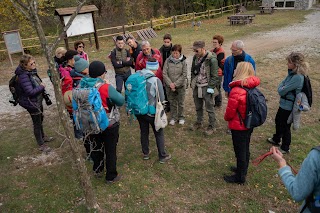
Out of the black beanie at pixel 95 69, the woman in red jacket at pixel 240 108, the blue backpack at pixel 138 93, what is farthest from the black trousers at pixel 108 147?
the woman in red jacket at pixel 240 108

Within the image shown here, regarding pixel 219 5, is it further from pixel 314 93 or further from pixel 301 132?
pixel 301 132

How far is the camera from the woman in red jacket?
3.53 m

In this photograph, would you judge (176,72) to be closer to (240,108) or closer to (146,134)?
(146,134)

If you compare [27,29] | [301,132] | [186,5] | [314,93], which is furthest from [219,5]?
[301,132]

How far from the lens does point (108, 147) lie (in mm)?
3955

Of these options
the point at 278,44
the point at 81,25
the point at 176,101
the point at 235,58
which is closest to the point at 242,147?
the point at 235,58

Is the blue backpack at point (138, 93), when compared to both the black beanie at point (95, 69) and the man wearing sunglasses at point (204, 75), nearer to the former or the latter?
the black beanie at point (95, 69)

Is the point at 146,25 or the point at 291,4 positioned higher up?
the point at 291,4

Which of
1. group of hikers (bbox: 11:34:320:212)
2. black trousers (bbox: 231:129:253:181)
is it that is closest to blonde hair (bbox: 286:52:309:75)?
group of hikers (bbox: 11:34:320:212)

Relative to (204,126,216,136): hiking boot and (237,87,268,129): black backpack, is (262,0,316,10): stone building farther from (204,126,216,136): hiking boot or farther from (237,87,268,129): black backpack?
(237,87,268,129): black backpack

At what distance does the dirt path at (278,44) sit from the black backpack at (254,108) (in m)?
6.31

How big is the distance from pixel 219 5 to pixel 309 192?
30749mm

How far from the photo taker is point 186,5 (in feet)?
99.0

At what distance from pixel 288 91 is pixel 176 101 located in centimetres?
241
